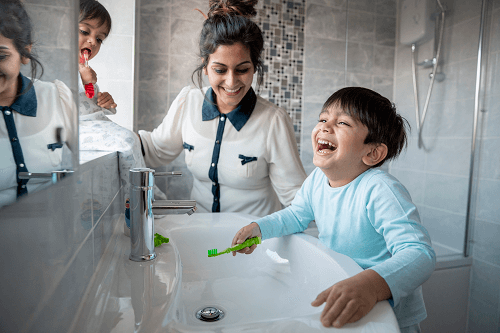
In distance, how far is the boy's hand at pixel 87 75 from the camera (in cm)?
78

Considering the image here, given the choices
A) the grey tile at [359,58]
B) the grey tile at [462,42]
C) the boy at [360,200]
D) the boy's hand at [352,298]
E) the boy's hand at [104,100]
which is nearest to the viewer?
the boy's hand at [352,298]

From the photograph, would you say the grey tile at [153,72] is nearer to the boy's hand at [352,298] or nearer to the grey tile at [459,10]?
the grey tile at [459,10]

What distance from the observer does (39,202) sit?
290mm

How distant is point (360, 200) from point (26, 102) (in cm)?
72

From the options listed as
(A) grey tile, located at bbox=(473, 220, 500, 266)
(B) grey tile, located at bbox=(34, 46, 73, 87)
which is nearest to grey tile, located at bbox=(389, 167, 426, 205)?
(A) grey tile, located at bbox=(473, 220, 500, 266)

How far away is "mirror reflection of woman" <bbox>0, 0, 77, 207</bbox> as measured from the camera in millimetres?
221

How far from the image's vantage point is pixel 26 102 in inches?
10.0

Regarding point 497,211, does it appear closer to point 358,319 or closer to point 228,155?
point 228,155

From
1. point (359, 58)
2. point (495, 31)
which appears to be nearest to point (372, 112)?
point (495, 31)

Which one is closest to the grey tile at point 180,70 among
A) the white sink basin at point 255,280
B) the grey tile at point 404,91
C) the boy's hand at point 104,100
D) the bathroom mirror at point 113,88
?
the bathroom mirror at point 113,88

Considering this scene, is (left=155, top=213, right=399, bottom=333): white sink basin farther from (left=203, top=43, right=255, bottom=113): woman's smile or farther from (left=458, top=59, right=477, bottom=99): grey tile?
(left=458, top=59, right=477, bottom=99): grey tile

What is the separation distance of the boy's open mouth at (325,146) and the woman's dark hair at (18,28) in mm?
713

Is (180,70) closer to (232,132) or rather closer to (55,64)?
(232,132)

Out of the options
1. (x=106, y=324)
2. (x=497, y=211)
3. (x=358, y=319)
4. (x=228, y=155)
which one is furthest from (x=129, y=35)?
(x=497, y=211)
